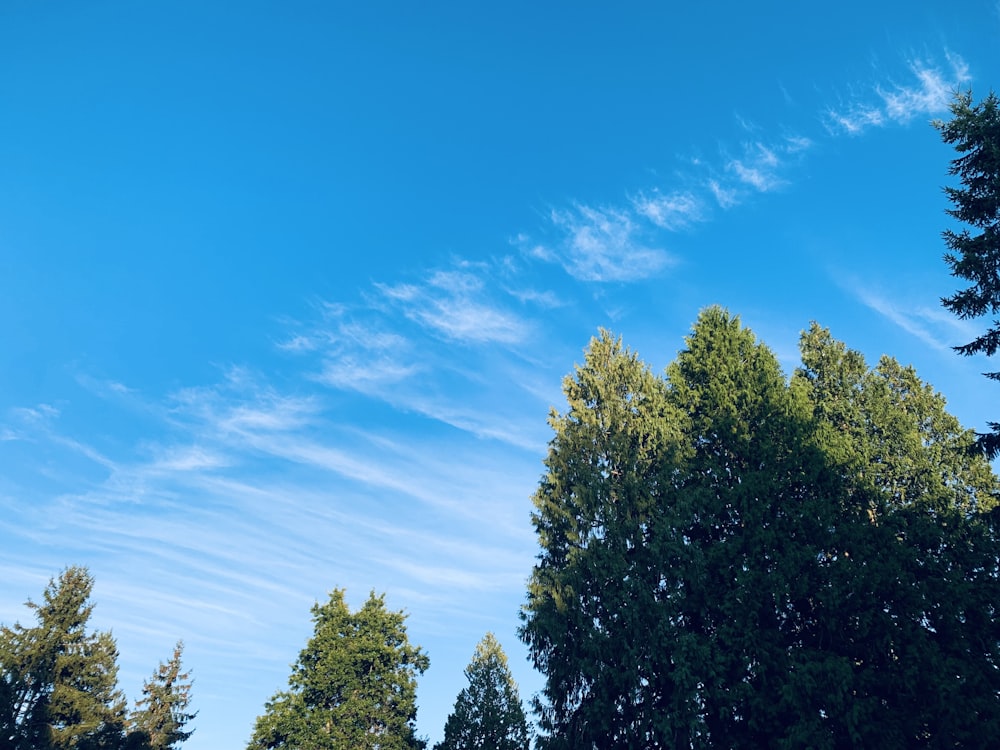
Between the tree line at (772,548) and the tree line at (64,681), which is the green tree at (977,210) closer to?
the tree line at (772,548)

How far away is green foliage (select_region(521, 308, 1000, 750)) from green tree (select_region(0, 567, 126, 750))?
26260mm

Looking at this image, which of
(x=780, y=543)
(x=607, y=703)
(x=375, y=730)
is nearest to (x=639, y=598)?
(x=607, y=703)

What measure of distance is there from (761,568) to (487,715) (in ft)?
59.6

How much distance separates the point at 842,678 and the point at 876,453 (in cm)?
890

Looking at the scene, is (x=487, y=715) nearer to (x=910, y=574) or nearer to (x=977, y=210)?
(x=910, y=574)

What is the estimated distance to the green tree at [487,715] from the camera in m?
28.4

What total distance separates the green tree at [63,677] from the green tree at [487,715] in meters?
18.2

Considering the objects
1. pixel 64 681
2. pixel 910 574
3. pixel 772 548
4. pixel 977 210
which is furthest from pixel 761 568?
pixel 64 681

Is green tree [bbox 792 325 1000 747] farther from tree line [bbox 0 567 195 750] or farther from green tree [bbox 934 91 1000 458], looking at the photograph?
tree line [bbox 0 567 195 750]

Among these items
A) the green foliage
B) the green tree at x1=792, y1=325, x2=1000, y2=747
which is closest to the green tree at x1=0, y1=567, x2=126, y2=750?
the green foliage

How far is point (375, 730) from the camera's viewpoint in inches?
1145

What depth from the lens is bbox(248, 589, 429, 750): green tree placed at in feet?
92.4

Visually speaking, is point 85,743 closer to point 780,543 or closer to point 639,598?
point 639,598

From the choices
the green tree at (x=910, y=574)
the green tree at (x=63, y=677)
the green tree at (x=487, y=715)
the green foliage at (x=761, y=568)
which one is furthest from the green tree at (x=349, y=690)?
the green tree at (x=910, y=574)
